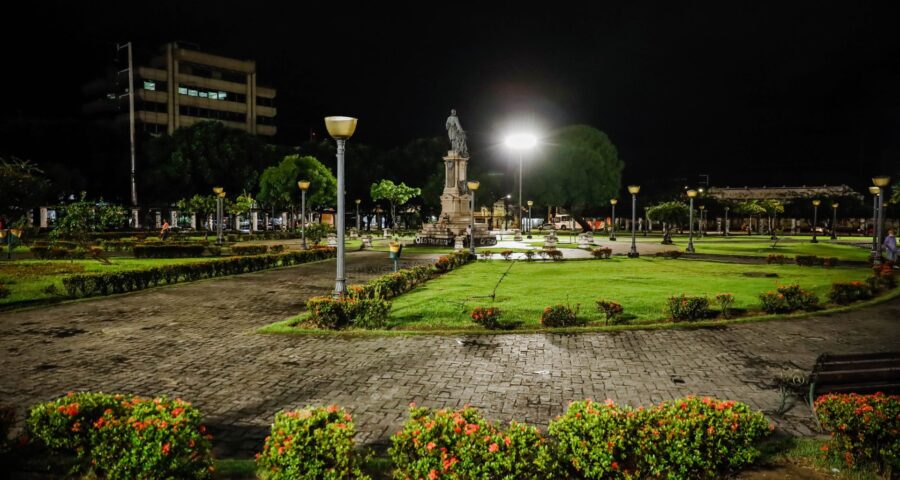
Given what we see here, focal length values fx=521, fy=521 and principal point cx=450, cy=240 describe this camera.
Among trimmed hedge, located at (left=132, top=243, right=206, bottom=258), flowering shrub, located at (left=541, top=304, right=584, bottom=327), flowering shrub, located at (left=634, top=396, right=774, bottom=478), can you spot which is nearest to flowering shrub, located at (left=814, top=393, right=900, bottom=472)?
flowering shrub, located at (left=634, top=396, right=774, bottom=478)

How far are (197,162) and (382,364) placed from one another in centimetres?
5178

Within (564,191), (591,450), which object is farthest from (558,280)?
(564,191)

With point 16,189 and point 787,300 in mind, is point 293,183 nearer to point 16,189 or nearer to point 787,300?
point 16,189

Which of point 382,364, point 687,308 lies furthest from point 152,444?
point 687,308

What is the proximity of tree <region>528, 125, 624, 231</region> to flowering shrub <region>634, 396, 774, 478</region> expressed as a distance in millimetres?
56616

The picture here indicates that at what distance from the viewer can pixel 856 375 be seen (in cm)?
523

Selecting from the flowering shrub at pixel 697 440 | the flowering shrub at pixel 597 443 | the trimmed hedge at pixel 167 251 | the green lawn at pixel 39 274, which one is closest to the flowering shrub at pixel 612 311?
the flowering shrub at pixel 697 440

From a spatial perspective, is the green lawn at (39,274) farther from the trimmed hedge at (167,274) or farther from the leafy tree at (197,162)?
the leafy tree at (197,162)

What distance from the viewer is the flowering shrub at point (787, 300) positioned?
12430 mm

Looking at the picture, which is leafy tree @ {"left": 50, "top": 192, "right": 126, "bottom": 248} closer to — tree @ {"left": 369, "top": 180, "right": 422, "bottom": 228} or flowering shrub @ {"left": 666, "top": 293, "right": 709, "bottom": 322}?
flowering shrub @ {"left": 666, "top": 293, "right": 709, "bottom": 322}

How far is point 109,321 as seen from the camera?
1149 centimetres

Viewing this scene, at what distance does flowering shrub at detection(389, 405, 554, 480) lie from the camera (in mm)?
3793

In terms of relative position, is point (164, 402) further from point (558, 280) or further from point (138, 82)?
point (138, 82)

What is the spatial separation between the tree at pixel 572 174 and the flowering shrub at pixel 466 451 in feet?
188
